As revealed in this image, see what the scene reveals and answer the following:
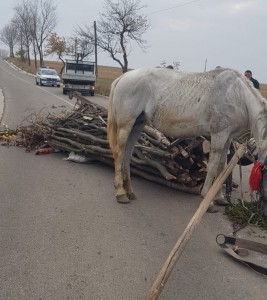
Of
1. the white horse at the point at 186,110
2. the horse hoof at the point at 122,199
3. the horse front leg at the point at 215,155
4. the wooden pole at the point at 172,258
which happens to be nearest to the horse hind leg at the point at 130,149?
the white horse at the point at 186,110

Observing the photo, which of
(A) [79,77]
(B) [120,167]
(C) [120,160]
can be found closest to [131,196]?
(B) [120,167]

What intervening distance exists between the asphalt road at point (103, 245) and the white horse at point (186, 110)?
22.6 inches

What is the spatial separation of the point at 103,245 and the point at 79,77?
2385 centimetres

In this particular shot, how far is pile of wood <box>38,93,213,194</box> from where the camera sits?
600cm

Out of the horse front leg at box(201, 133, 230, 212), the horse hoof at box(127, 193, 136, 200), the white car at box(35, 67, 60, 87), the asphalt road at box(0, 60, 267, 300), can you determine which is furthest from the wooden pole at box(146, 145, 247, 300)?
the white car at box(35, 67, 60, 87)

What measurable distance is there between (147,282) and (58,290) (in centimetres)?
79

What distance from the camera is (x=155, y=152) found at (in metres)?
6.12

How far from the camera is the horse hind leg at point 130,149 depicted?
18.9ft

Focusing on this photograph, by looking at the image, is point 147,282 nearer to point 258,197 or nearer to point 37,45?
point 258,197

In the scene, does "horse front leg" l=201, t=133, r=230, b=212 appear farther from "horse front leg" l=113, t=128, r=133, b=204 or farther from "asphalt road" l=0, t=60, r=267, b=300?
"horse front leg" l=113, t=128, r=133, b=204

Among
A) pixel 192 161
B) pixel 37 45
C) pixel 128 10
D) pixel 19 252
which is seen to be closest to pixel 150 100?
pixel 192 161

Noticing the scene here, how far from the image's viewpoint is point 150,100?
555 centimetres

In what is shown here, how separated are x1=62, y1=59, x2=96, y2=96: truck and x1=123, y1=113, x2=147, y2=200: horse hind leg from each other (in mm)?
20975

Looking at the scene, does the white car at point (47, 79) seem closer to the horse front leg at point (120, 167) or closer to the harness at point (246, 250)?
the horse front leg at point (120, 167)
